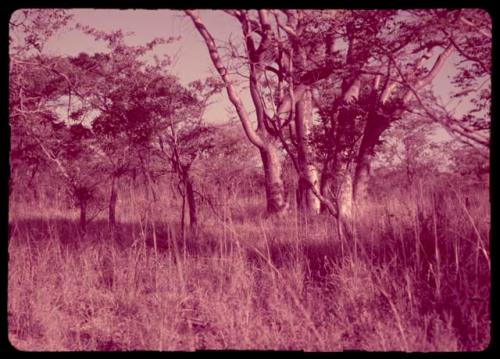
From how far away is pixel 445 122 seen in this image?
2.53 meters

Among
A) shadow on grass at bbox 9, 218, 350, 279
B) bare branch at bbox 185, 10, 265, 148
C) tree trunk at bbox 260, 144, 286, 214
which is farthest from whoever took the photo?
tree trunk at bbox 260, 144, 286, 214

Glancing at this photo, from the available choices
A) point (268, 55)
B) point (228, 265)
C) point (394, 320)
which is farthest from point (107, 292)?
point (268, 55)

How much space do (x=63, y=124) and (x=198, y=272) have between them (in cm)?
805

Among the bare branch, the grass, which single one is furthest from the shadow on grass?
the bare branch

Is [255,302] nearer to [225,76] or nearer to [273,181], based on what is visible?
[225,76]

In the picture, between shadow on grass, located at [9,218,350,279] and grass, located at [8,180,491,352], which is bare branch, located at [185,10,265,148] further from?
grass, located at [8,180,491,352]

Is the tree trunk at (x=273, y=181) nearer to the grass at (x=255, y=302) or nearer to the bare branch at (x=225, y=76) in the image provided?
the bare branch at (x=225, y=76)

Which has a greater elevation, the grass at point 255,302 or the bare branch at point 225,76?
the bare branch at point 225,76

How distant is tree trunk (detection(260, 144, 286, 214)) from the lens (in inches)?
298

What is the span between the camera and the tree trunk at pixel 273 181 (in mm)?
7559

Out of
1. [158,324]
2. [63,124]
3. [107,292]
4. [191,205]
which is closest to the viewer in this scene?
[158,324]

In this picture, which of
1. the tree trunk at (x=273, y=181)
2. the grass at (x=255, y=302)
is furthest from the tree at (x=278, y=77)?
the grass at (x=255, y=302)
